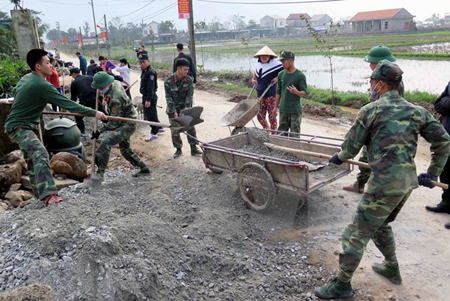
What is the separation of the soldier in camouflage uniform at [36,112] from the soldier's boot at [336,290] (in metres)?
3.21

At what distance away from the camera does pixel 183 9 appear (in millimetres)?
14172

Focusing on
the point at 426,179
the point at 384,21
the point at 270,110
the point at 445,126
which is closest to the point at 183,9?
the point at 270,110

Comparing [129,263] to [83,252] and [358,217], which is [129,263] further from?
[358,217]

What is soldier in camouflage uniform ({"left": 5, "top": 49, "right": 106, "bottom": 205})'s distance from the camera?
14.6ft

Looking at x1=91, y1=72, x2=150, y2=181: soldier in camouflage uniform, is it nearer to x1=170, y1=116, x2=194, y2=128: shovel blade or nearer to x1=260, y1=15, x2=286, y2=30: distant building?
x1=170, y1=116, x2=194, y2=128: shovel blade

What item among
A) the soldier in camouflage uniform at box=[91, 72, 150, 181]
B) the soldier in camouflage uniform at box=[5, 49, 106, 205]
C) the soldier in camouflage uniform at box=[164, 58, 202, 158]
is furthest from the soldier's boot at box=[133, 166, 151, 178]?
the soldier in camouflage uniform at box=[5, 49, 106, 205]

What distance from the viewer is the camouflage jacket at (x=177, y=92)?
22.2 ft

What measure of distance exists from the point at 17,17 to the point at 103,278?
8.70 m

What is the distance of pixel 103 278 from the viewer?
2.99m

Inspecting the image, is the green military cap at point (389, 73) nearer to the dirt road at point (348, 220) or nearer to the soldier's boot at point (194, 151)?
the dirt road at point (348, 220)

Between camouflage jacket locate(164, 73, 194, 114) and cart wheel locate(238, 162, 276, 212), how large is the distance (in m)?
2.57

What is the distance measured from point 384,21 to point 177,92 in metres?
56.9

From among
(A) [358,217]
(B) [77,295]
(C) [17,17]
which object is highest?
(C) [17,17]

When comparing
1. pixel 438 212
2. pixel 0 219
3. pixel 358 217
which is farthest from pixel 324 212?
pixel 0 219
